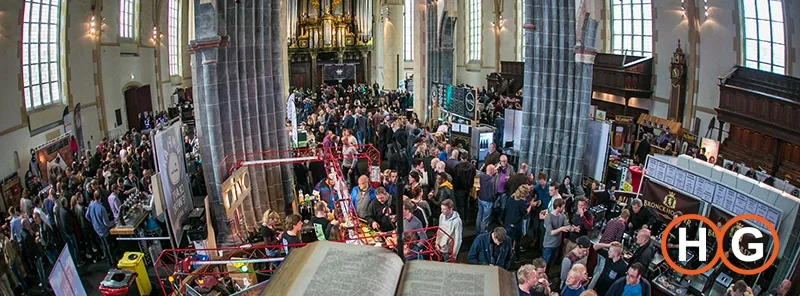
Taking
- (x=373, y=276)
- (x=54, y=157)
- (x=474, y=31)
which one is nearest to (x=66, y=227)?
(x=54, y=157)

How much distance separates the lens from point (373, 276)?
8.12 feet

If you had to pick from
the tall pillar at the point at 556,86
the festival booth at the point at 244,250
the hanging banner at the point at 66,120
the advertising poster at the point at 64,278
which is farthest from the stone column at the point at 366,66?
the advertising poster at the point at 64,278

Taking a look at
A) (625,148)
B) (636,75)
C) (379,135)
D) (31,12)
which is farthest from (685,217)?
(31,12)

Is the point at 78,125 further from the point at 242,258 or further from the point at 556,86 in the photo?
the point at 556,86

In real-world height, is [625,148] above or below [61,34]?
below

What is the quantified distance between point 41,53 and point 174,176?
9386mm

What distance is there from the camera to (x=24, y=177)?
12.4m

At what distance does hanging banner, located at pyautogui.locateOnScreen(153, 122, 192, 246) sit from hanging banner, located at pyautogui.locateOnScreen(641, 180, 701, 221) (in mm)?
6873

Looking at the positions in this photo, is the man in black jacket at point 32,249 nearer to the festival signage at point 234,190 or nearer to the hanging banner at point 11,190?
the festival signage at point 234,190

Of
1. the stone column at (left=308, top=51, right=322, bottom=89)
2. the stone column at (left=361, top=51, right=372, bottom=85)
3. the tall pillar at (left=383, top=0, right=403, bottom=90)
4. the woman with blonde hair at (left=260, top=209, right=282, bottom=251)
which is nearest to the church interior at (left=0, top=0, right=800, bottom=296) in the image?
the woman with blonde hair at (left=260, top=209, right=282, bottom=251)

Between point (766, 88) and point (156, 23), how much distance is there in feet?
66.4

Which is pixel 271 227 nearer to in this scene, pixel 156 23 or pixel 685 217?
pixel 685 217

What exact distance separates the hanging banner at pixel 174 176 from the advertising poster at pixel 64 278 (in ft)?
6.33

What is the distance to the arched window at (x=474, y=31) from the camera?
27203 millimetres
